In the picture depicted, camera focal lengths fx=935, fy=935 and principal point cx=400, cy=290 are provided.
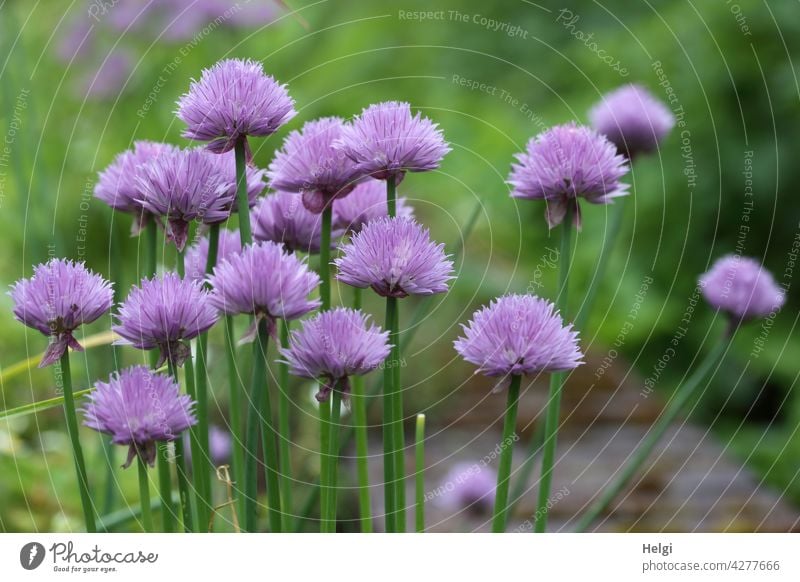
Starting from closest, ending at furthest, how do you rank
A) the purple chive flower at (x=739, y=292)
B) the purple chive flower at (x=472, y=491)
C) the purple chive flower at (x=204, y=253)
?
the purple chive flower at (x=204, y=253)
the purple chive flower at (x=739, y=292)
the purple chive flower at (x=472, y=491)

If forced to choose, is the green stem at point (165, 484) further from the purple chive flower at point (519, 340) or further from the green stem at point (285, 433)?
the purple chive flower at point (519, 340)

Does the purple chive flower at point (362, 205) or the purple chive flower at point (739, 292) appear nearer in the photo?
the purple chive flower at point (362, 205)

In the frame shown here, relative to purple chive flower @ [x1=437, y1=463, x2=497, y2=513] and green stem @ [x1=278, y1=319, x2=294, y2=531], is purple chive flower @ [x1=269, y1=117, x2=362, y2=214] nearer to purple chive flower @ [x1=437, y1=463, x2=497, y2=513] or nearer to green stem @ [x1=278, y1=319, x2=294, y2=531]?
green stem @ [x1=278, y1=319, x2=294, y2=531]

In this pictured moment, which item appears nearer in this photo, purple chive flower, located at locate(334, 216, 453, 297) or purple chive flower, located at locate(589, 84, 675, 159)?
purple chive flower, located at locate(334, 216, 453, 297)

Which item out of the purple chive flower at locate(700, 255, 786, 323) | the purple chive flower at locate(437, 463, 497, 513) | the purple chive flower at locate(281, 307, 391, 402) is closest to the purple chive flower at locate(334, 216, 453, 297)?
the purple chive flower at locate(281, 307, 391, 402)

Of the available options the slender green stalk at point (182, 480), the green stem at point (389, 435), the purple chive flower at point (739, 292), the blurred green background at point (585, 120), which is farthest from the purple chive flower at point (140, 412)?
the blurred green background at point (585, 120)

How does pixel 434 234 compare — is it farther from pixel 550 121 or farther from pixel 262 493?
Answer: pixel 262 493

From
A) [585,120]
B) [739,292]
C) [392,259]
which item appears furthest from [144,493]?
[585,120]
